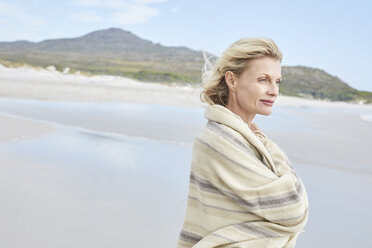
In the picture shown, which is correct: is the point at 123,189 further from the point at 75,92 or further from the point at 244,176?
the point at 75,92

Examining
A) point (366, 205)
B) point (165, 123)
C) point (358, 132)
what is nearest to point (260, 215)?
point (366, 205)

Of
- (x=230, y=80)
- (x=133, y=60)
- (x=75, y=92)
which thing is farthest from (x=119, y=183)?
(x=133, y=60)

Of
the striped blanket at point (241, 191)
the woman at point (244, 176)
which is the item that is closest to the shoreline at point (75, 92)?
the woman at point (244, 176)

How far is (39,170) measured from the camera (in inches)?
209

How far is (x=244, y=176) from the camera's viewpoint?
152 cm

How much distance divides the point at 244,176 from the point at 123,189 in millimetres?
3380

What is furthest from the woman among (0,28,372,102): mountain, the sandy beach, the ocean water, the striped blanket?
(0,28,372,102): mountain

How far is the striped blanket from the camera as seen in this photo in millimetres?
1504

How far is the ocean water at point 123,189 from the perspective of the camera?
358cm

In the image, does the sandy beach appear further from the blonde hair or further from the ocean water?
the blonde hair

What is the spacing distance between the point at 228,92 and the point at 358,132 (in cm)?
1203

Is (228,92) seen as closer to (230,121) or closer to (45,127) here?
(230,121)

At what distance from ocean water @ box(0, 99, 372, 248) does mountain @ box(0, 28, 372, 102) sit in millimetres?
42055

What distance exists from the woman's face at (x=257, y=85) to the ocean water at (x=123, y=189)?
6.53 feet
